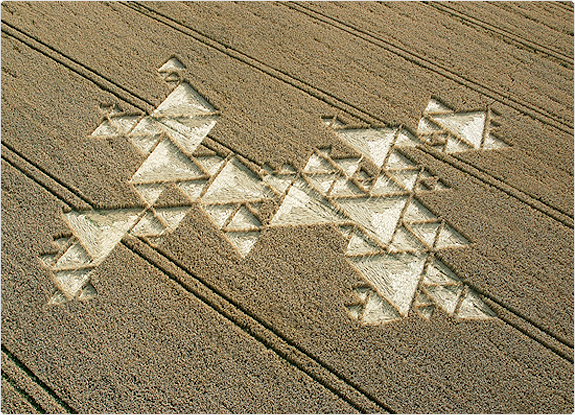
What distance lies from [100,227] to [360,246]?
1.71 metres

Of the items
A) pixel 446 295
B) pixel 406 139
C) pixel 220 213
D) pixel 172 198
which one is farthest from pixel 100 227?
pixel 406 139

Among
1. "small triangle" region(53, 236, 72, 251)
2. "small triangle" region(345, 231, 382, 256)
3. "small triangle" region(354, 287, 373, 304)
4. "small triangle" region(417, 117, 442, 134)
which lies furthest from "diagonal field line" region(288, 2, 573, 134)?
"small triangle" region(53, 236, 72, 251)

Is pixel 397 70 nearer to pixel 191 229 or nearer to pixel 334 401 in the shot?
pixel 191 229

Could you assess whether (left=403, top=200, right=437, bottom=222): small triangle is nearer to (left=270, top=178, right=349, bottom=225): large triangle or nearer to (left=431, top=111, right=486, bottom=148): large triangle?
(left=270, top=178, right=349, bottom=225): large triangle

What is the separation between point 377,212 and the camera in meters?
3.07

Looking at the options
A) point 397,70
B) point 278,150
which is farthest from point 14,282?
point 397,70

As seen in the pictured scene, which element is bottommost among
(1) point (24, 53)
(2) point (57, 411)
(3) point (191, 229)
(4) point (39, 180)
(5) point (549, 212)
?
(2) point (57, 411)

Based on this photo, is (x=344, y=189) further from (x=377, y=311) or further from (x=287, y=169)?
(x=377, y=311)

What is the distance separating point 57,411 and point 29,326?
52cm

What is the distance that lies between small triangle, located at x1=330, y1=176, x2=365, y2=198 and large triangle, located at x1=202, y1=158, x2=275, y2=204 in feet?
1.50

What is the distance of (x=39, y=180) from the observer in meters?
3.06

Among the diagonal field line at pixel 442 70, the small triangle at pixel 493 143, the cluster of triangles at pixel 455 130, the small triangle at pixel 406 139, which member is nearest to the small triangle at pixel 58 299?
the small triangle at pixel 406 139

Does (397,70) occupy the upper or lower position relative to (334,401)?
upper

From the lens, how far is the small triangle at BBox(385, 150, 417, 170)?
3340 mm
